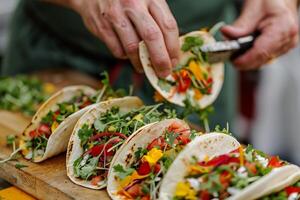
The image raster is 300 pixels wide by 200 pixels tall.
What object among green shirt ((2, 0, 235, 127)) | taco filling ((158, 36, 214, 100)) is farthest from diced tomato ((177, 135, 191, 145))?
green shirt ((2, 0, 235, 127))

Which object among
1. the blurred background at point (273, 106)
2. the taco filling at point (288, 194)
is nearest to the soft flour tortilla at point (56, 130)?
the taco filling at point (288, 194)

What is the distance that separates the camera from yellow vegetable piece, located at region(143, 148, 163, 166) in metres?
1.83

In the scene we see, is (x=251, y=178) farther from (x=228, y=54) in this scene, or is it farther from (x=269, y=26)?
(x=269, y=26)

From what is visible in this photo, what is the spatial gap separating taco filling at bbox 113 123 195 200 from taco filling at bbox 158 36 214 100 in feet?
1.45

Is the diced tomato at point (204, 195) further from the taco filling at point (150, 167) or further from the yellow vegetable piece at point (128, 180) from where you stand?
the yellow vegetable piece at point (128, 180)

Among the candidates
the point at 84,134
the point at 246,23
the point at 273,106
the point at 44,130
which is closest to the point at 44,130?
the point at 44,130

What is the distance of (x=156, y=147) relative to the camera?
6.24 ft

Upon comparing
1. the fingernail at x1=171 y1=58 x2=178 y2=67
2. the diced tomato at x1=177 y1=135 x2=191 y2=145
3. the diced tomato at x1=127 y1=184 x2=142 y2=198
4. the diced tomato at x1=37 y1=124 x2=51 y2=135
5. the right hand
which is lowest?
the diced tomato at x1=127 y1=184 x2=142 y2=198

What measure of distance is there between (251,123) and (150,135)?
2894 millimetres

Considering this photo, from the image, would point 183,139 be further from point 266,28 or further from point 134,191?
point 266,28

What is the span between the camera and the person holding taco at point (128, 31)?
2156 millimetres

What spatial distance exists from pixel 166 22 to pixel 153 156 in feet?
1.82

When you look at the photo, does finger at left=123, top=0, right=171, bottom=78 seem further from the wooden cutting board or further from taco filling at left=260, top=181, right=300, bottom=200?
taco filling at left=260, top=181, right=300, bottom=200

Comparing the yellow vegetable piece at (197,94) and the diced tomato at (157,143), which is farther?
the yellow vegetable piece at (197,94)
